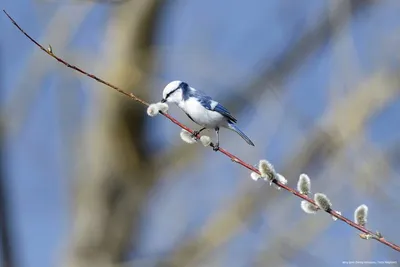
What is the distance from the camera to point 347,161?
2850mm

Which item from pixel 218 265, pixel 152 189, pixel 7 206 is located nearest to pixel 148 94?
pixel 152 189

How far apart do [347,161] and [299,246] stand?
18.2 inches

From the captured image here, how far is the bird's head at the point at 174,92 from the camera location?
939 mm

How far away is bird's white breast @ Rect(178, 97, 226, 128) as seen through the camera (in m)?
0.93

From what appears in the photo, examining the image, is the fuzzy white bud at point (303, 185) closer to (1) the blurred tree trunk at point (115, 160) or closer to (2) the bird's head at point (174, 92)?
(2) the bird's head at point (174, 92)

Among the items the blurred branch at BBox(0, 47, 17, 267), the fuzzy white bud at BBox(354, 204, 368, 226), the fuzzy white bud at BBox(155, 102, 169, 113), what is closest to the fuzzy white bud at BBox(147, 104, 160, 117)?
the fuzzy white bud at BBox(155, 102, 169, 113)

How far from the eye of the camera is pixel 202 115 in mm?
933

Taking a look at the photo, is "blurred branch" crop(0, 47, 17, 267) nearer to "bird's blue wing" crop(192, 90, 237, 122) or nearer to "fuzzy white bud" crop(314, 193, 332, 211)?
"bird's blue wing" crop(192, 90, 237, 122)

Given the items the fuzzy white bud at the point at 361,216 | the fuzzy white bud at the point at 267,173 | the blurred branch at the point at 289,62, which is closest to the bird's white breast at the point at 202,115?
the fuzzy white bud at the point at 267,173

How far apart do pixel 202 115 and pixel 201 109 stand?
0.01 metres

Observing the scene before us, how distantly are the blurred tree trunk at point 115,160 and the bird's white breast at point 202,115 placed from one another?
263 centimetres

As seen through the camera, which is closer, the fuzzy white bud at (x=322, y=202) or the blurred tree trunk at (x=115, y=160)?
the fuzzy white bud at (x=322, y=202)

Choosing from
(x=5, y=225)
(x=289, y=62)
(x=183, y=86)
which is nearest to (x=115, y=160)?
(x=289, y=62)

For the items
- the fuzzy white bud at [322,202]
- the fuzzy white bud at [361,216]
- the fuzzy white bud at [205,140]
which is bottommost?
the fuzzy white bud at [361,216]
